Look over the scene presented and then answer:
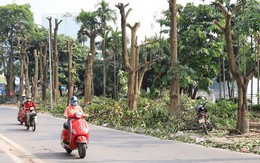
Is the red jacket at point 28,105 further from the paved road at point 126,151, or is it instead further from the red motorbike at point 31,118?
the paved road at point 126,151

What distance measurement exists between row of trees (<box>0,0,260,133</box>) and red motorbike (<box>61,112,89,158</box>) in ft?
21.6

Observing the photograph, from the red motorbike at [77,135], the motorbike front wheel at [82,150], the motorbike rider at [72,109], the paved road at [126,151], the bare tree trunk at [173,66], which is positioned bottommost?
the paved road at [126,151]

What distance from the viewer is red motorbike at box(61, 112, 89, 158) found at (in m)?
10.2

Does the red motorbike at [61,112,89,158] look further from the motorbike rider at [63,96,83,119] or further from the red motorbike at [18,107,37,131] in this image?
the red motorbike at [18,107,37,131]

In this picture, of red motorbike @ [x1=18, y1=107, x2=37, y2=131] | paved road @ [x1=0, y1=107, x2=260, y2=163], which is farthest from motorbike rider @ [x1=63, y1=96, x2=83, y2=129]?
red motorbike @ [x1=18, y1=107, x2=37, y2=131]

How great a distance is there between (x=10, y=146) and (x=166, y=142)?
4.82 metres

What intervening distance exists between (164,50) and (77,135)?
30.2 m

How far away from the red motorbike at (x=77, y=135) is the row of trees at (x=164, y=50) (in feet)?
21.6

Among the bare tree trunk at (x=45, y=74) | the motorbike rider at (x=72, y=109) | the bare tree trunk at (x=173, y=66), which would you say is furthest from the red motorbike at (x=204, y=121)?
the bare tree trunk at (x=45, y=74)

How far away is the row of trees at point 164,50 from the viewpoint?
15.0 meters

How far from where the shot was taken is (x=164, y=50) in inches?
1567

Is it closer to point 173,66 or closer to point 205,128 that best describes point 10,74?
point 173,66

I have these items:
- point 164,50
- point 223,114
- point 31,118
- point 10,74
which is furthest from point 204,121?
point 10,74

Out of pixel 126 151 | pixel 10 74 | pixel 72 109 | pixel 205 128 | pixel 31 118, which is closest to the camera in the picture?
pixel 72 109
